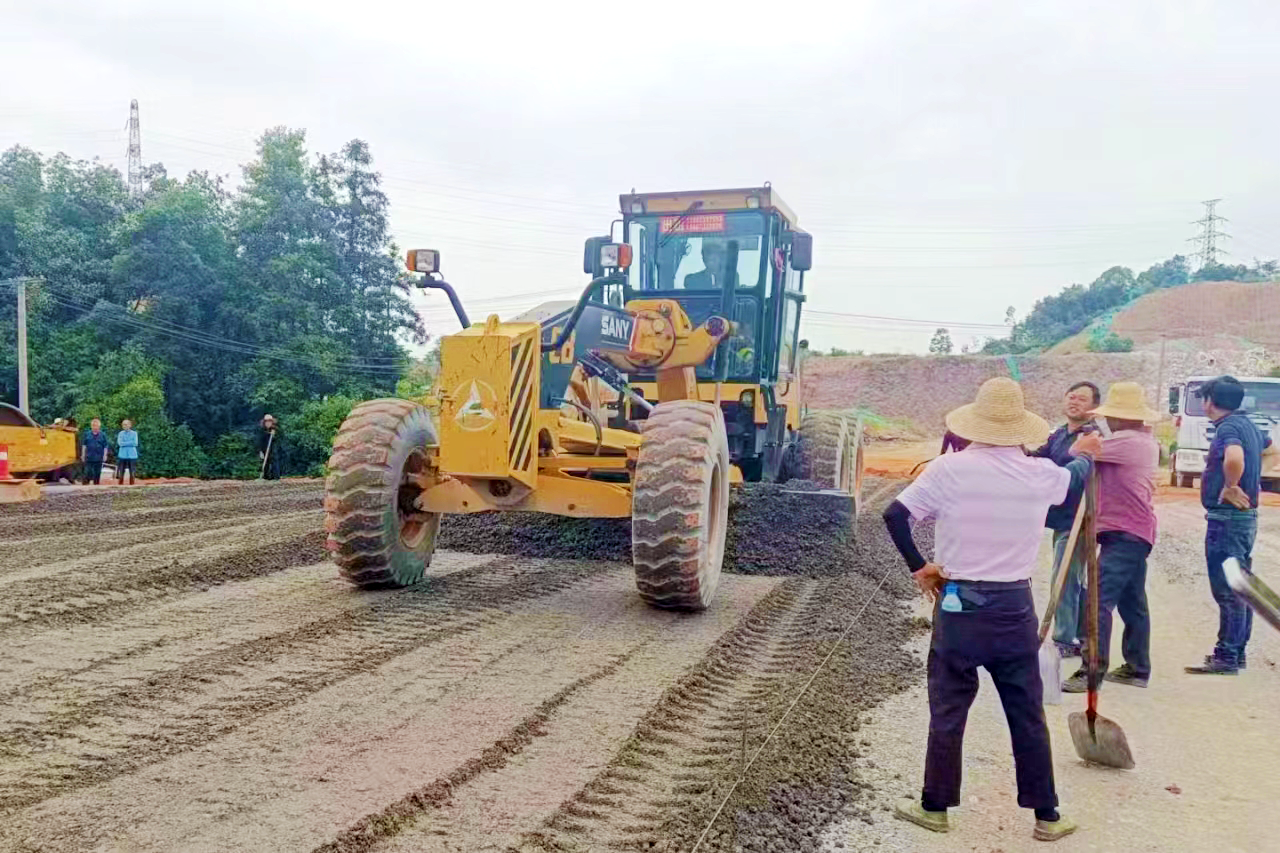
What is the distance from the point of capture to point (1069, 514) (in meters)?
5.82

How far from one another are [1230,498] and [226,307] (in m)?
27.6

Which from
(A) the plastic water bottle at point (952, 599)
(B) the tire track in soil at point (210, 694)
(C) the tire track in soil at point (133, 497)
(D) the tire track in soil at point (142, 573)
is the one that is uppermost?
(A) the plastic water bottle at point (952, 599)

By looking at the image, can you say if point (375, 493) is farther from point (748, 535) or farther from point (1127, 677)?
point (1127, 677)

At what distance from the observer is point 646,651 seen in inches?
232

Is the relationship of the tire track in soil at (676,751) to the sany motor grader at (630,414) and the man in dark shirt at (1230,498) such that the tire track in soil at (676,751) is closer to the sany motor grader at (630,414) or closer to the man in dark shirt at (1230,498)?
the sany motor grader at (630,414)

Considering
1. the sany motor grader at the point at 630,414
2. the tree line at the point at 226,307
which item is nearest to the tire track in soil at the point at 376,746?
the sany motor grader at the point at 630,414

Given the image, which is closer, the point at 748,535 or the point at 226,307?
the point at 748,535

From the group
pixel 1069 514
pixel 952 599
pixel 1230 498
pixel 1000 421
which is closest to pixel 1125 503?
pixel 1069 514

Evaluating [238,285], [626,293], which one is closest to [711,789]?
[626,293]

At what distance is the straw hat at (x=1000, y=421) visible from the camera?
3693 millimetres

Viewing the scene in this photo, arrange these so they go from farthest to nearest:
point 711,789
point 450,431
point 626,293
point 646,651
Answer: point 626,293 < point 450,431 < point 646,651 < point 711,789

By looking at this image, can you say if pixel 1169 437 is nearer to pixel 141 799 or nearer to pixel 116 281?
pixel 116 281

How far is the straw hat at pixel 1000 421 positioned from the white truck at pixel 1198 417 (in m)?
17.2

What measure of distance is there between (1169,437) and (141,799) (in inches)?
1427
